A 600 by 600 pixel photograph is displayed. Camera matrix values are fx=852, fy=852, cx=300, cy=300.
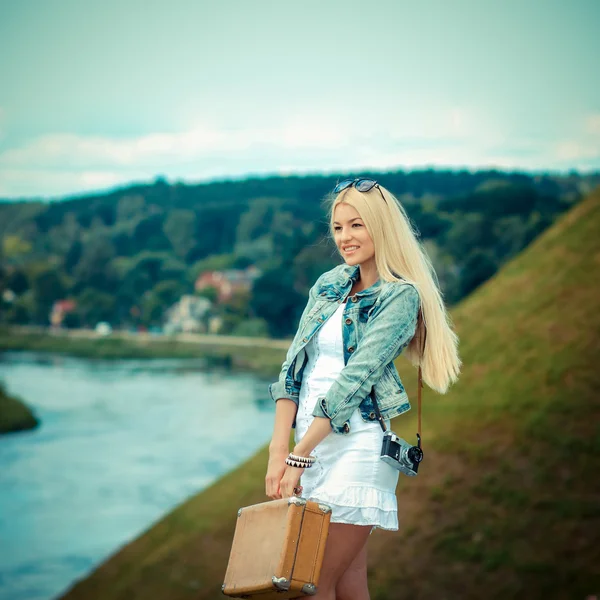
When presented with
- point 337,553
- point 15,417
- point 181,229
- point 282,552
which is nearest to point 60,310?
point 181,229

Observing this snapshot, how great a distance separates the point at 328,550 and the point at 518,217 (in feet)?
91.0

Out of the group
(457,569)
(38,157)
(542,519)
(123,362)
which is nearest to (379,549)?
(457,569)

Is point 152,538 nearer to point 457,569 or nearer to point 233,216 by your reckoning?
point 457,569

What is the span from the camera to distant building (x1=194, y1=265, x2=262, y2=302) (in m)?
40.2

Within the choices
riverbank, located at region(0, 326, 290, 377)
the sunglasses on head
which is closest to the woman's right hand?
the sunglasses on head

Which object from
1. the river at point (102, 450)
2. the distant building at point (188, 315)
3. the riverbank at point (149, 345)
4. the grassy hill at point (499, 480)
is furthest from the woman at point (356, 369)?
the distant building at point (188, 315)

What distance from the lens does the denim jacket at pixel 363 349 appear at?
235 cm

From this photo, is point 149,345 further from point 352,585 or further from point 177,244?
point 352,585

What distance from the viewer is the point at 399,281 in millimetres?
2451

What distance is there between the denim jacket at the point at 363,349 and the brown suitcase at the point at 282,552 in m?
0.26

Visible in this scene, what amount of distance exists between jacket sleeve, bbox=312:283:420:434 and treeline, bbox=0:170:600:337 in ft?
91.5

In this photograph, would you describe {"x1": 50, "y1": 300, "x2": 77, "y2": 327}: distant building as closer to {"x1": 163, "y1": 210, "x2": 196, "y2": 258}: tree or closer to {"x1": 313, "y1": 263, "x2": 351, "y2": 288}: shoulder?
{"x1": 163, "y1": 210, "x2": 196, "y2": 258}: tree

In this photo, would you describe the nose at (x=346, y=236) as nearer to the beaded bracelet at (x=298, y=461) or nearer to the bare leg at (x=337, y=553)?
the beaded bracelet at (x=298, y=461)

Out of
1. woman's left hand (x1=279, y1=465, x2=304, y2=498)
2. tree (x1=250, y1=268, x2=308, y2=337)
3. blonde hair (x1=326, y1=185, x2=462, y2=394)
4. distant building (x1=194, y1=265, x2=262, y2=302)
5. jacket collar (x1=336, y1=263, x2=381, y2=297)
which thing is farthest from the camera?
distant building (x1=194, y1=265, x2=262, y2=302)
